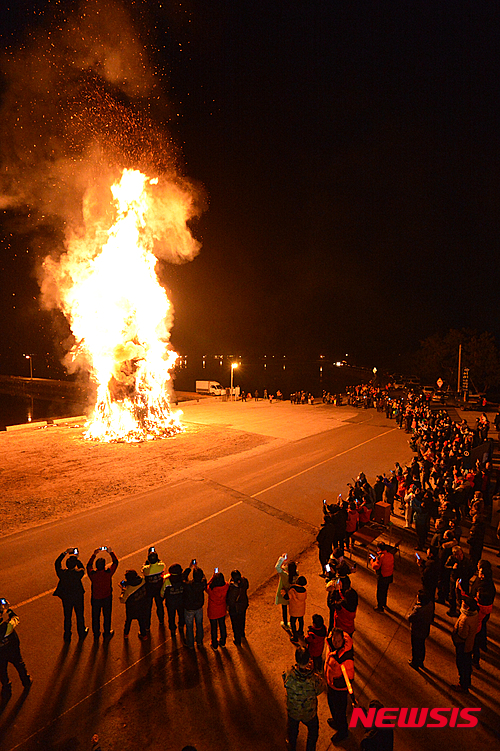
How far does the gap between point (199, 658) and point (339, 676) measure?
8.49 ft

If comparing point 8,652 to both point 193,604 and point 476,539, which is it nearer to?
point 193,604

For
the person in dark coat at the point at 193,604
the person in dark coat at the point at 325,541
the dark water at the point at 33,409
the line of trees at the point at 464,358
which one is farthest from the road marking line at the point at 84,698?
the line of trees at the point at 464,358

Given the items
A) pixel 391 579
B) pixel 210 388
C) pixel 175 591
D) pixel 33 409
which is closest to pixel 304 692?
pixel 175 591

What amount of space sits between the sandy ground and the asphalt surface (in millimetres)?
1721

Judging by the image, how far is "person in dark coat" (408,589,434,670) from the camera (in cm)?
607

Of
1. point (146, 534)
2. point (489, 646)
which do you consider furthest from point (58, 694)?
point (489, 646)

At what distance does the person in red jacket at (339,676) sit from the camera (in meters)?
4.96

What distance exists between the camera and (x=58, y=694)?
576 centimetres

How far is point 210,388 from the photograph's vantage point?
5191 cm

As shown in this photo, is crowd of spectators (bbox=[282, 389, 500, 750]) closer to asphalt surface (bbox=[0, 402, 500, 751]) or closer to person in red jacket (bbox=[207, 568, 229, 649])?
asphalt surface (bbox=[0, 402, 500, 751])

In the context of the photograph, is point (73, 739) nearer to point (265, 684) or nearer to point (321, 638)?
point (265, 684)

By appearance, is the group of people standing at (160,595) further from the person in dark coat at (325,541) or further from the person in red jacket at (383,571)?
the person in dark coat at (325,541)

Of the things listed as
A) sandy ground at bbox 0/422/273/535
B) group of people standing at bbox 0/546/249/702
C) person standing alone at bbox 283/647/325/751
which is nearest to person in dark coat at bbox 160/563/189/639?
group of people standing at bbox 0/546/249/702

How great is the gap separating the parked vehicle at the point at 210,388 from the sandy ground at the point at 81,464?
22248mm
